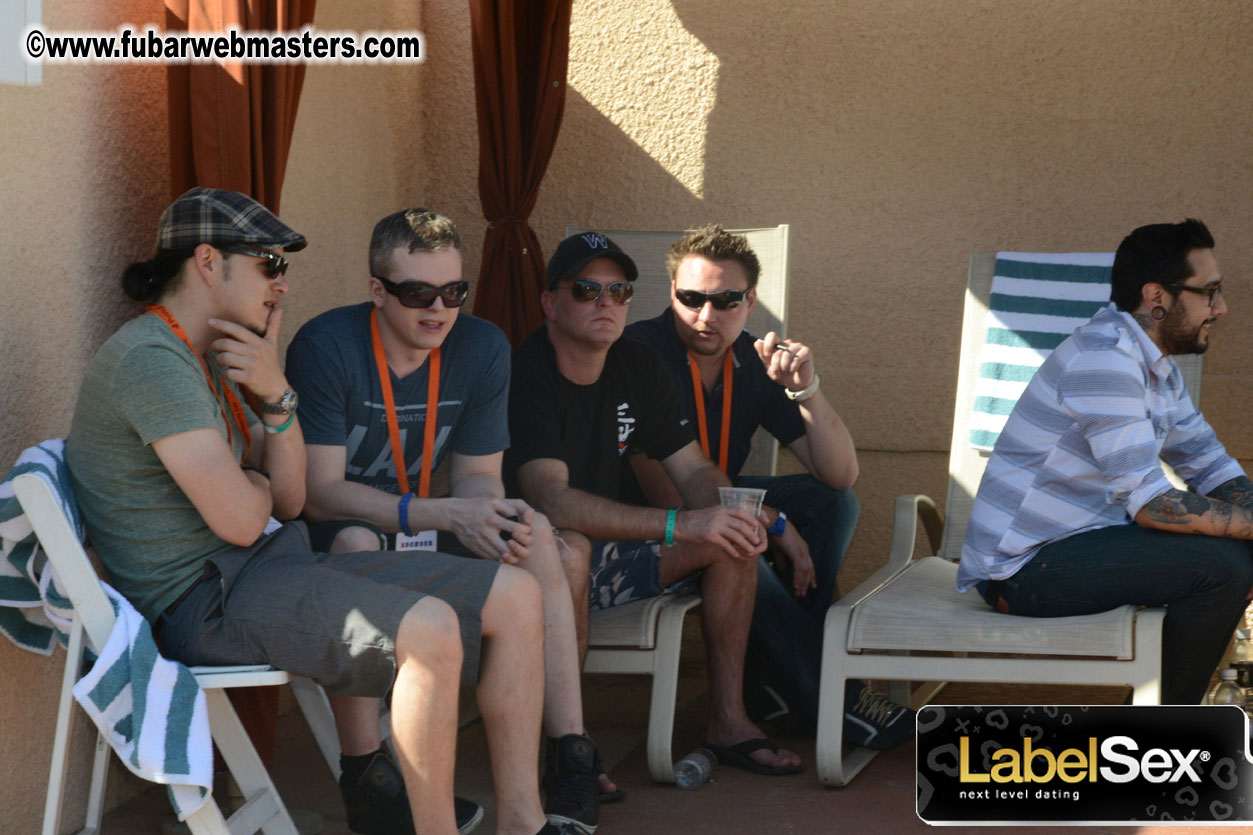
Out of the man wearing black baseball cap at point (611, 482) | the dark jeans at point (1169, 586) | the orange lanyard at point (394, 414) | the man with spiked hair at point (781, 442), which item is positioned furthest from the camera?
the man with spiked hair at point (781, 442)

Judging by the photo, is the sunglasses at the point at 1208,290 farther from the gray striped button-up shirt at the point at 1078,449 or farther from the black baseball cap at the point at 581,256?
the black baseball cap at the point at 581,256

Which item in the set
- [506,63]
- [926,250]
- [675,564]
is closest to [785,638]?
[675,564]

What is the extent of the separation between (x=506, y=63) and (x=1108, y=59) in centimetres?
215

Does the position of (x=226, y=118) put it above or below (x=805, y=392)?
above

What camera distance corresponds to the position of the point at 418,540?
3.26 metres

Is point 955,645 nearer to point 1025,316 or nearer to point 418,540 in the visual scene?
point 418,540

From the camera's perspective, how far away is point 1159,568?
321 cm

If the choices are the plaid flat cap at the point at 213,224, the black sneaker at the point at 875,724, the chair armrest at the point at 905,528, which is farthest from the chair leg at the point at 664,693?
the plaid flat cap at the point at 213,224

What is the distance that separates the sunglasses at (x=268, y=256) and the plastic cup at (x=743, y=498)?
126cm

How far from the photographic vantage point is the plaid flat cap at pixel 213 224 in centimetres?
272

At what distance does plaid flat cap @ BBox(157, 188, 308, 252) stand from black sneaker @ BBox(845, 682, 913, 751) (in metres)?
1.98

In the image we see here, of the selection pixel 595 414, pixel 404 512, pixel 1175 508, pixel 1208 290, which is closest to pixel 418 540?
pixel 404 512

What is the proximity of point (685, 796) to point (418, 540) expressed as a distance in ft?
3.08

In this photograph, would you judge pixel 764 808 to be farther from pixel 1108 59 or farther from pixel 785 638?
pixel 1108 59
